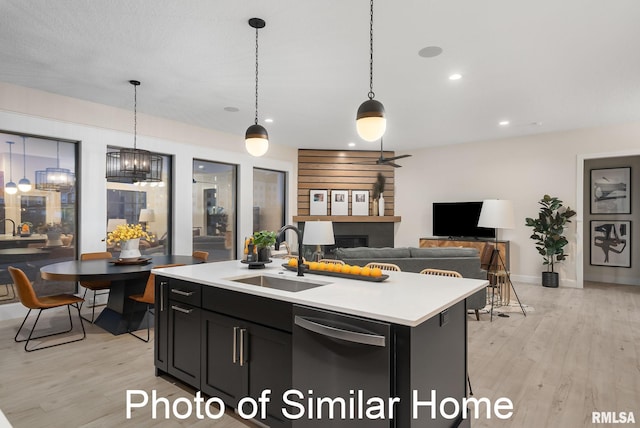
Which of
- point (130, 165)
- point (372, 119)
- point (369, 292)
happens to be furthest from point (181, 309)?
point (130, 165)

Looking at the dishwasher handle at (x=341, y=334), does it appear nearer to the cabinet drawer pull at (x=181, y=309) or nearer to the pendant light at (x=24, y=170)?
the cabinet drawer pull at (x=181, y=309)

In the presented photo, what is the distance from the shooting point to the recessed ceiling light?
331 centimetres

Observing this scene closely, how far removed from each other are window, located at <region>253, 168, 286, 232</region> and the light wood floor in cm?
379

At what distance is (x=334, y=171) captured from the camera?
809 cm

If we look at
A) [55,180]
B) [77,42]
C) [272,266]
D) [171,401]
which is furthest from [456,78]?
[55,180]

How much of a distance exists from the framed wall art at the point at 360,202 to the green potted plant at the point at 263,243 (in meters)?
5.28

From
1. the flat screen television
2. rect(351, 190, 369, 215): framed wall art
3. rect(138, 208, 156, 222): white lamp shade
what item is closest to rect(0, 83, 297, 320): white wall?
rect(138, 208, 156, 222): white lamp shade

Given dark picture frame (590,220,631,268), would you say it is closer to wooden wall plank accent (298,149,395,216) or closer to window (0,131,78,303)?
wooden wall plank accent (298,149,395,216)

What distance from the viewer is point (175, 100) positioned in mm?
4832

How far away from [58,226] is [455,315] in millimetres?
4974

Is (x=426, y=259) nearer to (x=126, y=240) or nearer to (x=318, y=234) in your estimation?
(x=318, y=234)

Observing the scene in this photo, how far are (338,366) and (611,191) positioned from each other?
7403mm

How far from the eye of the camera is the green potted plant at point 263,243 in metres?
2.98

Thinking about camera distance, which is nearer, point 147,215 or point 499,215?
point 499,215
